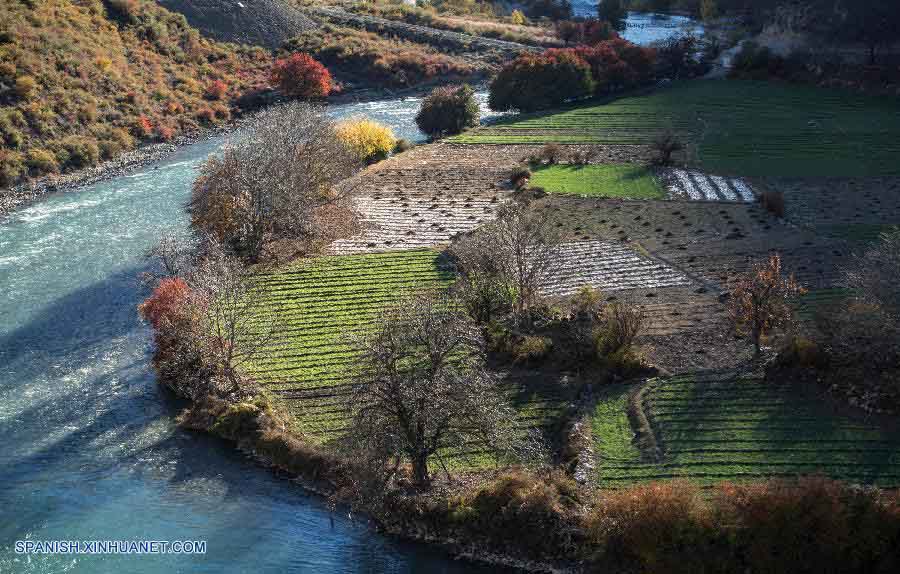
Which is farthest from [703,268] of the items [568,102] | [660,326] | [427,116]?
[568,102]

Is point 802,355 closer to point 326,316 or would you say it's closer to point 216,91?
point 326,316

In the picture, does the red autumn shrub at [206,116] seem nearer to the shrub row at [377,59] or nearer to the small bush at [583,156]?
the shrub row at [377,59]

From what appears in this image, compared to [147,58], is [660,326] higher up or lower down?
lower down

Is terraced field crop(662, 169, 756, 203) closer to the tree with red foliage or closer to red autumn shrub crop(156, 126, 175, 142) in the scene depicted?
the tree with red foliage

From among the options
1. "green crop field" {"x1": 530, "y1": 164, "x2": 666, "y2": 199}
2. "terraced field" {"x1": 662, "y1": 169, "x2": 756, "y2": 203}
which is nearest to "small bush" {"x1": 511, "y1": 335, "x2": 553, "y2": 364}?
"green crop field" {"x1": 530, "y1": 164, "x2": 666, "y2": 199}

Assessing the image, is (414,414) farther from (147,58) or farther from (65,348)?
(147,58)

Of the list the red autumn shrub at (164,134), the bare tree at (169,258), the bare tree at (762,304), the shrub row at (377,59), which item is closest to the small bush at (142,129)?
the red autumn shrub at (164,134)
